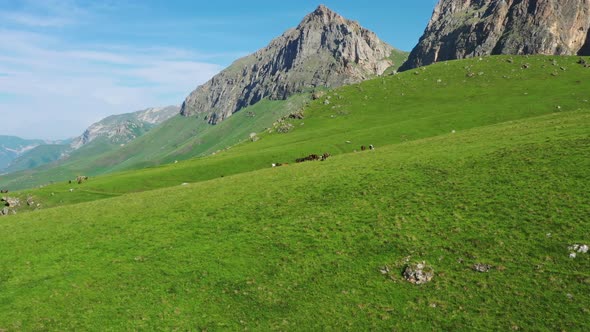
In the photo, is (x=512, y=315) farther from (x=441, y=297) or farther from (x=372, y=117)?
(x=372, y=117)

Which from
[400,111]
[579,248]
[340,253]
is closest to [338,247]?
[340,253]

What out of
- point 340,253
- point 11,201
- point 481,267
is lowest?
point 481,267

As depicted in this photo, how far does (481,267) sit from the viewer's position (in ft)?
90.3

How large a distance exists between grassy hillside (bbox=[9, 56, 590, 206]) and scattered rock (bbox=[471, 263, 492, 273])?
66063 mm

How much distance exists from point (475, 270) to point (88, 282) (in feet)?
105

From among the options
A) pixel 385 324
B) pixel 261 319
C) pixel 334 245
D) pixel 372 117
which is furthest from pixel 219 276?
pixel 372 117

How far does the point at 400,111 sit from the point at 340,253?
116m

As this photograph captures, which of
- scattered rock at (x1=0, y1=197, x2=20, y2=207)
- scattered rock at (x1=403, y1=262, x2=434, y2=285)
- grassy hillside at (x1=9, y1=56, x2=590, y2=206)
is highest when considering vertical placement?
grassy hillside at (x1=9, y1=56, x2=590, y2=206)

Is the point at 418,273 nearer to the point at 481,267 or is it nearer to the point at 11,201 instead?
the point at 481,267

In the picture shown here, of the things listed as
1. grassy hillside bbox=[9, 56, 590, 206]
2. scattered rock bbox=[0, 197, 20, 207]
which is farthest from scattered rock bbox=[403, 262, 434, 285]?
scattered rock bbox=[0, 197, 20, 207]

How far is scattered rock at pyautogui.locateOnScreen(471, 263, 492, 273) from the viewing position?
89.7 ft

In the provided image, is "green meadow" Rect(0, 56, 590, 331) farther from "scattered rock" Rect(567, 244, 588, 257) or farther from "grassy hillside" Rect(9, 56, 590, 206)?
"grassy hillside" Rect(9, 56, 590, 206)

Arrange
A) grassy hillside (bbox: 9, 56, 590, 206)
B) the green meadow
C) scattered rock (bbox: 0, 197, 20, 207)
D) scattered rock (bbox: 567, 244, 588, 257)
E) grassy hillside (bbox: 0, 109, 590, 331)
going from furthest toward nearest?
grassy hillside (bbox: 9, 56, 590, 206) < scattered rock (bbox: 0, 197, 20, 207) < scattered rock (bbox: 567, 244, 588, 257) < the green meadow < grassy hillside (bbox: 0, 109, 590, 331)

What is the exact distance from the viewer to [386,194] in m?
39.7
